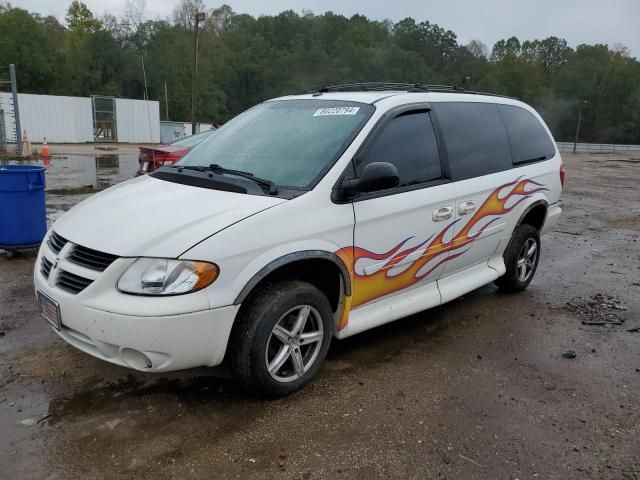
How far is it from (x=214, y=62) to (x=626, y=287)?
74747 mm

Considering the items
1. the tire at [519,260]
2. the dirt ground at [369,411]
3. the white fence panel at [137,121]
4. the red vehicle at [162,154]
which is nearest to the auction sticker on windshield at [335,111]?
the dirt ground at [369,411]

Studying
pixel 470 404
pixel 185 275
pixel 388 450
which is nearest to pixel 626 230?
pixel 470 404

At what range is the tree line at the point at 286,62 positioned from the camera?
5544cm

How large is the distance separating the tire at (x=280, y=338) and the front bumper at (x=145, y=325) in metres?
0.14

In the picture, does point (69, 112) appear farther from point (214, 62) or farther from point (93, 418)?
point (214, 62)

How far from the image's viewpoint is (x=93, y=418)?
3.05 meters

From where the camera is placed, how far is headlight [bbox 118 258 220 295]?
277 centimetres

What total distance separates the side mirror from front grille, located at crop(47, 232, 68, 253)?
1725mm

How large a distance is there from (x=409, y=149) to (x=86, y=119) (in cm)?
3263

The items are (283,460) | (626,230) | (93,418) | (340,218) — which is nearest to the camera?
(283,460)

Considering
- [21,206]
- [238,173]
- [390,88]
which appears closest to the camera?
[238,173]

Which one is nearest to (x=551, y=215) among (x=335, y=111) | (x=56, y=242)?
(x=335, y=111)

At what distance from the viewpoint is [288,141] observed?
3.78m

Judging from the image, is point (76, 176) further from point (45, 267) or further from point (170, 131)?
point (170, 131)
